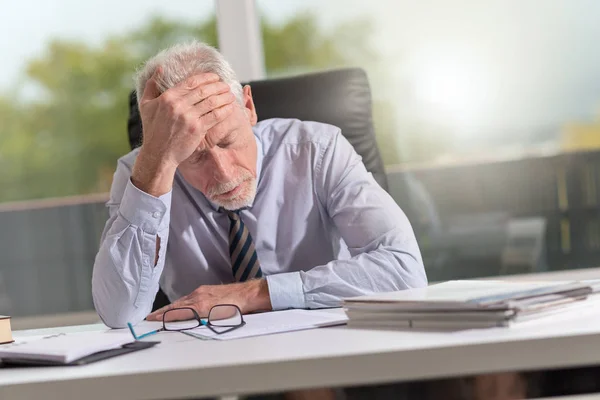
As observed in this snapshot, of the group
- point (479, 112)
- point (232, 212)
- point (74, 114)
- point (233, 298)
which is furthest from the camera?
point (74, 114)

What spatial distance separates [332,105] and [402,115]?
833mm

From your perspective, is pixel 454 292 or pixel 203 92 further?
pixel 203 92

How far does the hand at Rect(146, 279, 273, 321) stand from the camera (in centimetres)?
142

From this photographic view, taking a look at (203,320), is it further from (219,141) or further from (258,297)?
(219,141)

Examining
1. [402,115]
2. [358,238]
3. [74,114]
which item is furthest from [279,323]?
[74,114]

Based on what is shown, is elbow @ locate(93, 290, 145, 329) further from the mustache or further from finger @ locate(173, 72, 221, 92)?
finger @ locate(173, 72, 221, 92)

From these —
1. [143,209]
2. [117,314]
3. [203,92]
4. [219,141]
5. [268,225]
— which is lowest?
[117,314]

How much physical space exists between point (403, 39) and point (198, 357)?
6.92 feet

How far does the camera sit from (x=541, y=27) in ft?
9.04

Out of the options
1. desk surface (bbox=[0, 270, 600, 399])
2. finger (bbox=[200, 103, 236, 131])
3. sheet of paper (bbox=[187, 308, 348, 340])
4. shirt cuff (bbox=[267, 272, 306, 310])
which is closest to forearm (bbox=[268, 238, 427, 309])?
shirt cuff (bbox=[267, 272, 306, 310])

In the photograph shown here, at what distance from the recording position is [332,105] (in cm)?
208

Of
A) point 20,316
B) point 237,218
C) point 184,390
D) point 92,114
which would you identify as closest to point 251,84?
point 237,218

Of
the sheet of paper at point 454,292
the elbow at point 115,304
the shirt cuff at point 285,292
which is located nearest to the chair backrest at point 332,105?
the elbow at point 115,304

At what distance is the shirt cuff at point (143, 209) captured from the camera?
5.15ft
